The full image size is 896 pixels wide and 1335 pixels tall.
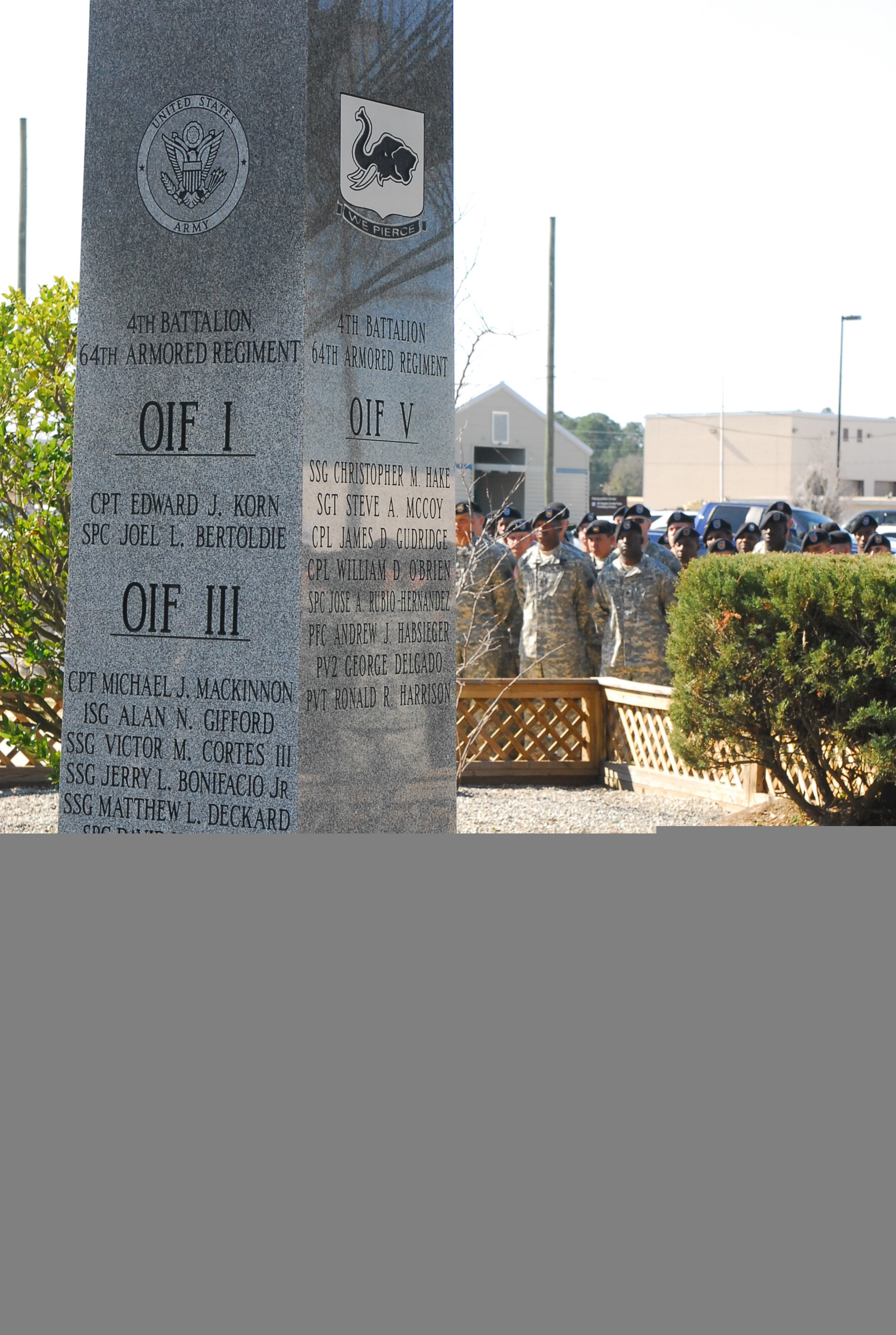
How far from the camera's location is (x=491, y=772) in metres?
10.7

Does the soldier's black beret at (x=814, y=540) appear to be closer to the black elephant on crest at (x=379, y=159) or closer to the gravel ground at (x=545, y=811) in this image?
the gravel ground at (x=545, y=811)

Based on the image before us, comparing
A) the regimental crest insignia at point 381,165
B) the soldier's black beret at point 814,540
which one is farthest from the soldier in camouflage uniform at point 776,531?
the regimental crest insignia at point 381,165

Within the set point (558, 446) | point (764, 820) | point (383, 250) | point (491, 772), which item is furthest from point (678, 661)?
point (558, 446)

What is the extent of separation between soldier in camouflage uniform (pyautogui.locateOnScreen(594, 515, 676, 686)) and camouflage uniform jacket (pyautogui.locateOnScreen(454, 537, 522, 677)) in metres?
0.81

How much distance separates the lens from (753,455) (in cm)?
7544

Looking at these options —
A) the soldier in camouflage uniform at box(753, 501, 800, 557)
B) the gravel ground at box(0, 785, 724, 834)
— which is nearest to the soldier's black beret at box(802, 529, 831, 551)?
the soldier in camouflage uniform at box(753, 501, 800, 557)

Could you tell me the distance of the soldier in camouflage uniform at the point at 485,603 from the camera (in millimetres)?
11148

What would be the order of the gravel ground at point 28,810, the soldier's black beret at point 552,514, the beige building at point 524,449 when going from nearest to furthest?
the gravel ground at point 28,810
the soldier's black beret at point 552,514
the beige building at point 524,449

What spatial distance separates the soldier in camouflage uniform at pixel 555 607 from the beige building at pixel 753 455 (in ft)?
203

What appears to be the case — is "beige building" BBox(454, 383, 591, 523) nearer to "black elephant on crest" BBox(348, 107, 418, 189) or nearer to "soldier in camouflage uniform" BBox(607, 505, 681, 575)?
"soldier in camouflage uniform" BBox(607, 505, 681, 575)

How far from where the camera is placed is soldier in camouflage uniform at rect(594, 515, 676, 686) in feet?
36.8

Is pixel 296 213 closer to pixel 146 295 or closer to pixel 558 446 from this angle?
pixel 146 295

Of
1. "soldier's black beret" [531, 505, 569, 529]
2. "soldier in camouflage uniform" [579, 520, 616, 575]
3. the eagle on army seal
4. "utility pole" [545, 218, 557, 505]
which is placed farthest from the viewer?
"utility pole" [545, 218, 557, 505]

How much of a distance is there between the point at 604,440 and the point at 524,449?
85308mm
